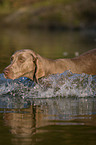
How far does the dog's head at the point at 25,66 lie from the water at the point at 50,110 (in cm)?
25

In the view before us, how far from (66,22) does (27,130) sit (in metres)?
37.8

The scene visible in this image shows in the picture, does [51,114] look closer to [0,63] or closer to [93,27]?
[0,63]

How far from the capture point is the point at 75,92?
820 centimetres

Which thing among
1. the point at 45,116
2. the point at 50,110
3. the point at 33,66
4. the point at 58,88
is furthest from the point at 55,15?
the point at 45,116

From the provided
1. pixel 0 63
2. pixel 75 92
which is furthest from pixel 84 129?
pixel 0 63

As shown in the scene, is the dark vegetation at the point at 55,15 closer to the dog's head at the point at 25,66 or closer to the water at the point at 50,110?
the water at the point at 50,110

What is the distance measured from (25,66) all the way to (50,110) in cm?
140

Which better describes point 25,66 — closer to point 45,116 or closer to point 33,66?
point 33,66

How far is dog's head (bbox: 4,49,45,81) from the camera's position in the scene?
7.68 meters

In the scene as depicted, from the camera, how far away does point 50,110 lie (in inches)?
266

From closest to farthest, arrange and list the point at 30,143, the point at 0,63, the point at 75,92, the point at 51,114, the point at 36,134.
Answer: the point at 30,143 < the point at 36,134 < the point at 51,114 < the point at 75,92 < the point at 0,63

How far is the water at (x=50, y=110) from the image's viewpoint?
5.05 metres

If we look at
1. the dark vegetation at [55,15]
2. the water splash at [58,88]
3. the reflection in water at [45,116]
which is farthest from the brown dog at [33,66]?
the dark vegetation at [55,15]

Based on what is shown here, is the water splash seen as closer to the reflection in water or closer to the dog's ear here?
the dog's ear
